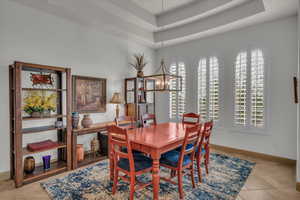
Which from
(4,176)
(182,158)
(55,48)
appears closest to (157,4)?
(55,48)

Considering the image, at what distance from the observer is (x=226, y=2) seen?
3.18 m

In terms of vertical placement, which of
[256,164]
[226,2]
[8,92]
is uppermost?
[226,2]

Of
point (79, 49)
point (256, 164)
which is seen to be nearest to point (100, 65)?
point (79, 49)

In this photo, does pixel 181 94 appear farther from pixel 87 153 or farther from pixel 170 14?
pixel 87 153

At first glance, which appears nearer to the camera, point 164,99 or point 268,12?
point 268,12

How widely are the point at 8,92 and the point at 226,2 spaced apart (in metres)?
4.21

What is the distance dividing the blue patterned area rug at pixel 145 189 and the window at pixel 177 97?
2.00 metres

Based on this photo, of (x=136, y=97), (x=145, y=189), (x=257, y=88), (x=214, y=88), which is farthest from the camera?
(x=136, y=97)

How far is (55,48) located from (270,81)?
437cm

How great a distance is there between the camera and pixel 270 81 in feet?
11.1

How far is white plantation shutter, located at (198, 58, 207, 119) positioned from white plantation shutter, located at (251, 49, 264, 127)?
1.06 meters

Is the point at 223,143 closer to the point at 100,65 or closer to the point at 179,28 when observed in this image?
the point at 179,28

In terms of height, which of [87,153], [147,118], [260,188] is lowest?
[260,188]

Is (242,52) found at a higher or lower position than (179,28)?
lower
